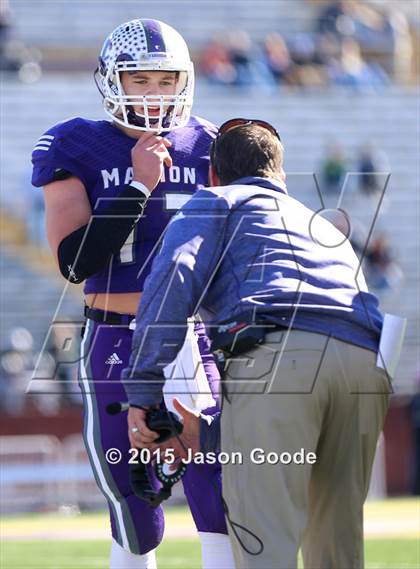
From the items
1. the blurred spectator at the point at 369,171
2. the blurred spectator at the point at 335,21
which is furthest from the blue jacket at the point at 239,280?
the blurred spectator at the point at 335,21

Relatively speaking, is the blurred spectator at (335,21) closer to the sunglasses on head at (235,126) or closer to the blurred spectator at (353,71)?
the blurred spectator at (353,71)

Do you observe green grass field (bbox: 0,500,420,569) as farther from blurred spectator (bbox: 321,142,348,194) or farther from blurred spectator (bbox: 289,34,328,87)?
blurred spectator (bbox: 289,34,328,87)

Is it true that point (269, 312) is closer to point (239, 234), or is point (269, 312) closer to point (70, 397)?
point (239, 234)

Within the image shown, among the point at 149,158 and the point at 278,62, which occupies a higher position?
the point at 149,158

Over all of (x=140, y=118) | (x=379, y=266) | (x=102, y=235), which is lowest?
(x=379, y=266)

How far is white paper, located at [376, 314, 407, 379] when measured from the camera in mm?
3451

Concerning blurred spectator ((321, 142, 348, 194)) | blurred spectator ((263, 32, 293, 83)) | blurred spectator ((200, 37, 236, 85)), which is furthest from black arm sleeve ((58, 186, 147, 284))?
blurred spectator ((263, 32, 293, 83))

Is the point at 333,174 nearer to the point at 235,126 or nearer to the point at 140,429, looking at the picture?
the point at 235,126

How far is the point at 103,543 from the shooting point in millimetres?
8453

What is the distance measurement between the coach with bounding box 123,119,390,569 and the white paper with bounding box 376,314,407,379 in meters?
0.03

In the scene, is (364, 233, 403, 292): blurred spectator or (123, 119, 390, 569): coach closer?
(123, 119, 390, 569): coach

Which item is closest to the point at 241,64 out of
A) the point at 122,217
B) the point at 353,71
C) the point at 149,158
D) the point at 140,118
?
the point at 353,71

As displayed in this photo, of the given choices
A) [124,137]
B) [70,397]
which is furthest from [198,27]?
[124,137]

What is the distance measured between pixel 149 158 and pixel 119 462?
911mm
